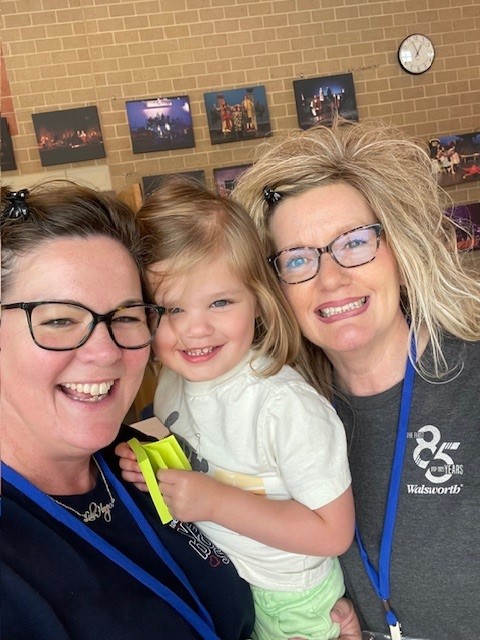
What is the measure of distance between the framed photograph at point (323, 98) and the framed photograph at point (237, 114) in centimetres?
28

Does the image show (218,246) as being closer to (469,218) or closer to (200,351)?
(200,351)

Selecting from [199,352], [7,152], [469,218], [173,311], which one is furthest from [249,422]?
[469,218]

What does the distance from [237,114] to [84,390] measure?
4425mm

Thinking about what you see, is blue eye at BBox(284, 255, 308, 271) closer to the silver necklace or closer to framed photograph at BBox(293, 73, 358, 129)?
the silver necklace

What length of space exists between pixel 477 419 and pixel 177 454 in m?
0.67

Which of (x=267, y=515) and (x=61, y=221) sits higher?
(x=61, y=221)

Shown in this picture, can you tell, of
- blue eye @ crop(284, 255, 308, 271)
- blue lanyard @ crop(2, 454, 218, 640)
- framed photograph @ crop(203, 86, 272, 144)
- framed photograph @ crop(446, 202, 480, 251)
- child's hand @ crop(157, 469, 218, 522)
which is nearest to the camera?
blue lanyard @ crop(2, 454, 218, 640)

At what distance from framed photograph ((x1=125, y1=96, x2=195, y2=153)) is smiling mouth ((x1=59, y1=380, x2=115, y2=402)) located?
4166mm

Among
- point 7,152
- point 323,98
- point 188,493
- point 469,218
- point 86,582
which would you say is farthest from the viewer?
point 469,218

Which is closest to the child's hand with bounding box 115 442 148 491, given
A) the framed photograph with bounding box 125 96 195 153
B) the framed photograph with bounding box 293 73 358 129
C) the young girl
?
the young girl

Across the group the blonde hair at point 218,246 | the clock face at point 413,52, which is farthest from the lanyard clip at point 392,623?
the clock face at point 413,52

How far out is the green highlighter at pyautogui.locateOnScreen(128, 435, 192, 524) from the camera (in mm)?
1417

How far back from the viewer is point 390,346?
1.69 meters

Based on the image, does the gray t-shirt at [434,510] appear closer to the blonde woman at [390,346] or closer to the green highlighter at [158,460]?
the blonde woman at [390,346]
